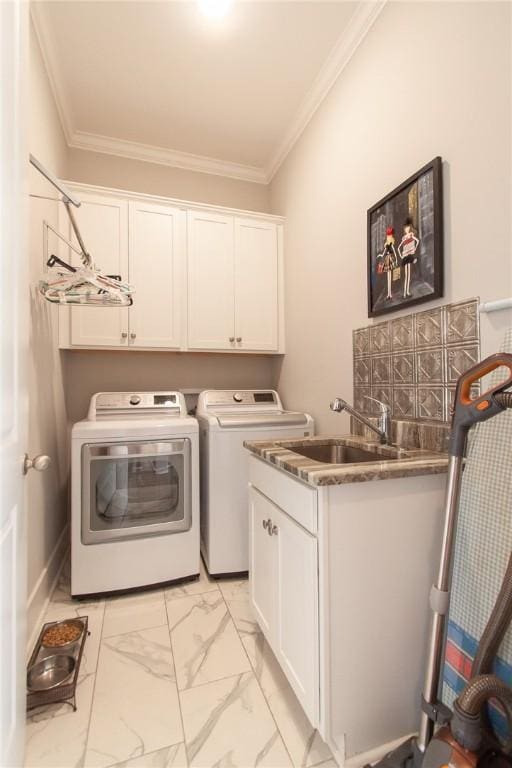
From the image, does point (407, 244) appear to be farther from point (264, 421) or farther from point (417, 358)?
point (264, 421)

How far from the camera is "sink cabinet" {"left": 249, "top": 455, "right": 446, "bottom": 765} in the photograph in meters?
1.00

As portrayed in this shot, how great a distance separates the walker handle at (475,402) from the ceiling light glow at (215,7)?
2.05 metres

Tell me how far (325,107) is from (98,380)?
2379 mm

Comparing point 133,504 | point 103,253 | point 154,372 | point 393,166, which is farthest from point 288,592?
point 103,253

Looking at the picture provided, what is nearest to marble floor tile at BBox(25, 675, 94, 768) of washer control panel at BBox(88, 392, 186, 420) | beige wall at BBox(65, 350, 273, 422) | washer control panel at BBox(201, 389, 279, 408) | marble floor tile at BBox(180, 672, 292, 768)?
marble floor tile at BBox(180, 672, 292, 768)

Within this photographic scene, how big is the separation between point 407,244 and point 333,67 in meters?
1.29

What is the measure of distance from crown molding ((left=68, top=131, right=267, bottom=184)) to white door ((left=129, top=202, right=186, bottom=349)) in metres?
0.58

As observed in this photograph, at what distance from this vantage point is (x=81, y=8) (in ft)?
5.55

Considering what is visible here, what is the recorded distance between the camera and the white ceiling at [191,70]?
5.66 feet

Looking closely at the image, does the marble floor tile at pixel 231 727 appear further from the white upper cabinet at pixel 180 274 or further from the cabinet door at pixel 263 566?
the white upper cabinet at pixel 180 274

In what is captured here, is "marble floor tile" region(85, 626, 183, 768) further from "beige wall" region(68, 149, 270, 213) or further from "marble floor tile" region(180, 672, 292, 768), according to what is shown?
"beige wall" region(68, 149, 270, 213)

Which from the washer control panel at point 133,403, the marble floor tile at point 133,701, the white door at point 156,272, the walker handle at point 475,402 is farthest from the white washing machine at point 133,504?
the walker handle at point 475,402

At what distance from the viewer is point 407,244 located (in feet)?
4.92

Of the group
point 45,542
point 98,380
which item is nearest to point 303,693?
point 45,542
